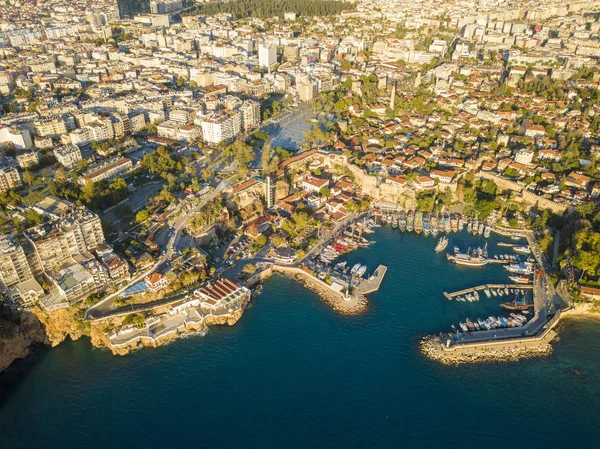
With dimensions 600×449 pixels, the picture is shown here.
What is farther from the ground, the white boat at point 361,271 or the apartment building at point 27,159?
the apartment building at point 27,159

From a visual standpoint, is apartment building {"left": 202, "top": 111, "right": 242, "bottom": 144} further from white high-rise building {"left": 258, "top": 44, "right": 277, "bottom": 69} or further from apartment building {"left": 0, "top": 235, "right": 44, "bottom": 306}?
white high-rise building {"left": 258, "top": 44, "right": 277, "bottom": 69}

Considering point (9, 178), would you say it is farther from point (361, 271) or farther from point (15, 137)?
point (361, 271)

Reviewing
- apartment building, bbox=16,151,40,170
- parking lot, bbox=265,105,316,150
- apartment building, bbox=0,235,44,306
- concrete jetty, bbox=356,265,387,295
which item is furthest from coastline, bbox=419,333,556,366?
apartment building, bbox=16,151,40,170

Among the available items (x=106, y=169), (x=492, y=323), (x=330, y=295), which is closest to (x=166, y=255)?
(x=330, y=295)

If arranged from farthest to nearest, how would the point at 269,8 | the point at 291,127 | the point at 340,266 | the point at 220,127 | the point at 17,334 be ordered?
the point at 269,8
the point at 291,127
the point at 220,127
the point at 340,266
the point at 17,334

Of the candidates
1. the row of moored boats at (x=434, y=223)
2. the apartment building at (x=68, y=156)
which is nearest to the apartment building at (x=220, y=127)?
the apartment building at (x=68, y=156)

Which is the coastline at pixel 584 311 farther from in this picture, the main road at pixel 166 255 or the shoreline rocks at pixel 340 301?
the main road at pixel 166 255
